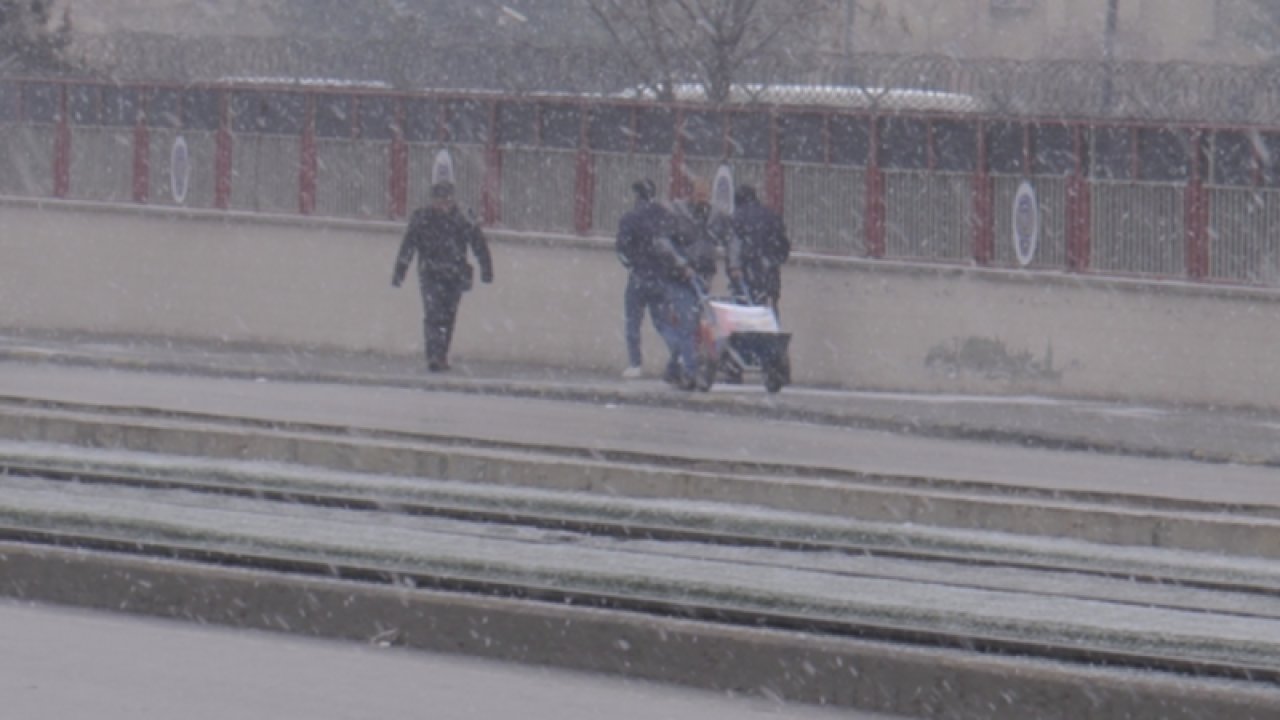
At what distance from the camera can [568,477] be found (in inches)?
473

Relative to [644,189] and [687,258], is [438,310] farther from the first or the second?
[687,258]

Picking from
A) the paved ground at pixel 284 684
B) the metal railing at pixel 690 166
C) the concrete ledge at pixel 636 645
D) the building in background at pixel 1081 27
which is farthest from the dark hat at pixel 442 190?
the building in background at pixel 1081 27

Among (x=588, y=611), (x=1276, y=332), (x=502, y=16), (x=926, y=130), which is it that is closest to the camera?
(x=588, y=611)

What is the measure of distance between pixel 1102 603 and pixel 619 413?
9731 millimetres

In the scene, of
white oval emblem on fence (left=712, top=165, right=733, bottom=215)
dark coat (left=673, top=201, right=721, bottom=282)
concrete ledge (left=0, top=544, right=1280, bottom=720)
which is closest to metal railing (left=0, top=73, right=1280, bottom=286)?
white oval emblem on fence (left=712, top=165, right=733, bottom=215)

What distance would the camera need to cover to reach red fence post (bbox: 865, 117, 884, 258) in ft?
69.8

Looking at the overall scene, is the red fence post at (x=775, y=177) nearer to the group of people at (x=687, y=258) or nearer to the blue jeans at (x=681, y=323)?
the group of people at (x=687, y=258)

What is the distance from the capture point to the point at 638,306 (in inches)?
805

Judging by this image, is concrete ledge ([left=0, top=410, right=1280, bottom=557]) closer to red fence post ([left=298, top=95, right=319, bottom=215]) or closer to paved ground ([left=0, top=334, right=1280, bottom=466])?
paved ground ([left=0, top=334, right=1280, bottom=466])

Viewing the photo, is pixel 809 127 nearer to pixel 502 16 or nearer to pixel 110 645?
pixel 110 645

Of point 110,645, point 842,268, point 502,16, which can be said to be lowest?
point 110,645

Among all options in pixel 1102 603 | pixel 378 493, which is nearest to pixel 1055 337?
pixel 378 493

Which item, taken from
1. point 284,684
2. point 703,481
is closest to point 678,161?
point 703,481

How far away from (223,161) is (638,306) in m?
6.40
